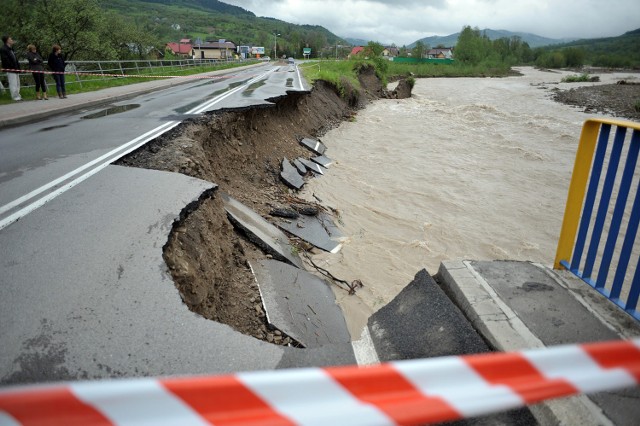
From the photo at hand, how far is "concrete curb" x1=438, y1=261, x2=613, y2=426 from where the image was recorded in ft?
6.46

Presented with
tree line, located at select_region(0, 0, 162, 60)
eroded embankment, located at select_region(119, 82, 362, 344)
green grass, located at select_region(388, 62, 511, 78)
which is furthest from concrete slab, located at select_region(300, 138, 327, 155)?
green grass, located at select_region(388, 62, 511, 78)

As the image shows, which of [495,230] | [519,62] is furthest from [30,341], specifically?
[519,62]

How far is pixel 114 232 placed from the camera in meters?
3.69

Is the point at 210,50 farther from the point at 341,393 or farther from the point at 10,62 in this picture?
the point at 341,393

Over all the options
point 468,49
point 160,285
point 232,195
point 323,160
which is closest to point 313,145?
point 323,160

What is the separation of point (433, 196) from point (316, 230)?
4.29 metres

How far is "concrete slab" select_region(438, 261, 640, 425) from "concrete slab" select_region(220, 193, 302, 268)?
245cm

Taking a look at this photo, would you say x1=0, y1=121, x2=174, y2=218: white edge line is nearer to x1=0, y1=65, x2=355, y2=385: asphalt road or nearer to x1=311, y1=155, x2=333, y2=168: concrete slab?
x1=0, y1=65, x2=355, y2=385: asphalt road

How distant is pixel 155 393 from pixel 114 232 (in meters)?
2.95

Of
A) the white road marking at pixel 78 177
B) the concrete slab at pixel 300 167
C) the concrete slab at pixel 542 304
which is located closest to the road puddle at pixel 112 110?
the white road marking at pixel 78 177

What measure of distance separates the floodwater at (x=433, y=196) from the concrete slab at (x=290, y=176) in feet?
0.99

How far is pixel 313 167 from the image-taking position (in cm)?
1120

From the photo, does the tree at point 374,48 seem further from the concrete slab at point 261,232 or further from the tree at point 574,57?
the tree at point 574,57

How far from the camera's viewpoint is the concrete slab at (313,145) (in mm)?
12969
